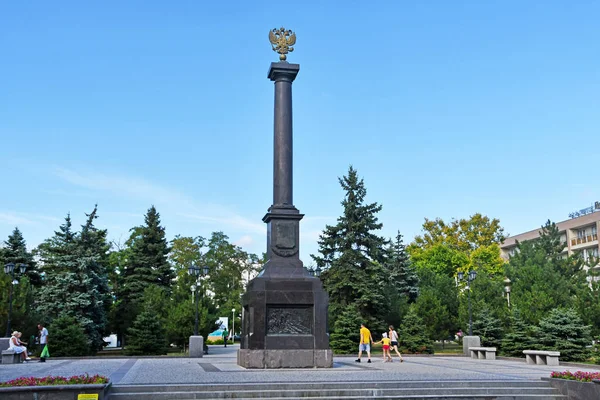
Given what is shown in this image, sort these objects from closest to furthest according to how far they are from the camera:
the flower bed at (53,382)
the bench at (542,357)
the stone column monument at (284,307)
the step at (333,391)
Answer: the flower bed at (53,382) < the step at (333,391) < the stone column monument at (284,307) < the bench at (542,357)

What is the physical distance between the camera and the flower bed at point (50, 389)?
34.7ft

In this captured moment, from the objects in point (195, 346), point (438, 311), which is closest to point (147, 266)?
point (195, 346)

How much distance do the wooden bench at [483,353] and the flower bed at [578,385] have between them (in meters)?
12.6

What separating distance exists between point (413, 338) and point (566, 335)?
7956mm

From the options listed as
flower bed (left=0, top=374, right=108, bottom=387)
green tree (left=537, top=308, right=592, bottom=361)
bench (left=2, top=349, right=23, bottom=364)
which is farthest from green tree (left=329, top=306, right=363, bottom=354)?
flower bed (left=0, top=374, right=108, bottom=387)

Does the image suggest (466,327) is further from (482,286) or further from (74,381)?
(74,381)

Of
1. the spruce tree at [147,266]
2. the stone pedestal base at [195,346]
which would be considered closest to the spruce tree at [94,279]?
the spruce tree at [147,266]

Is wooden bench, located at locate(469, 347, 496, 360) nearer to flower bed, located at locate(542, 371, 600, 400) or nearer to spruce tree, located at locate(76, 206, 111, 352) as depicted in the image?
flower bed, located at locate(542, 371, 600, 400)

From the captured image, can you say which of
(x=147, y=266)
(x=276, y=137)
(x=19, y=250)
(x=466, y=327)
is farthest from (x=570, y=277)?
(x=19, y=250)

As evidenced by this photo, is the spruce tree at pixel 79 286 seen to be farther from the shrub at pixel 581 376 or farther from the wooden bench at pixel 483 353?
the shrub at pixel 581 376

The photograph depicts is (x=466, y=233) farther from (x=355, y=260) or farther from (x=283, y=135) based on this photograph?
(x=283, y=135)

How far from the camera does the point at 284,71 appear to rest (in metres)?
20.1

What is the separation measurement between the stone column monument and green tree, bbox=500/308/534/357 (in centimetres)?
1265

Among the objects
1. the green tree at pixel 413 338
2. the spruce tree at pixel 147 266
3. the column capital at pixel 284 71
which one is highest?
the column capital at pixel 284 71
